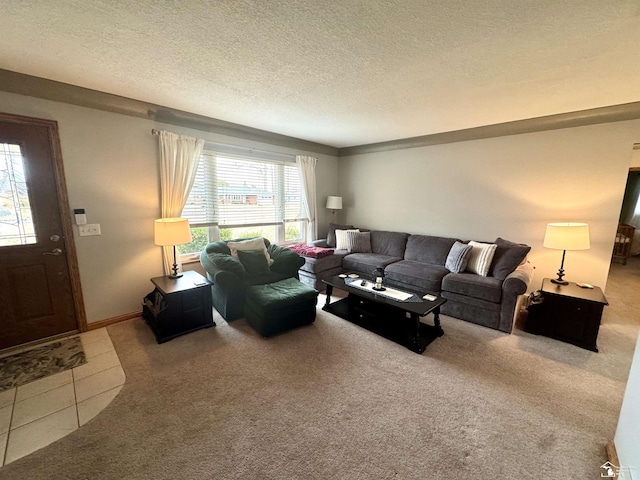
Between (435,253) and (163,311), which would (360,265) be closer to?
(435,253)

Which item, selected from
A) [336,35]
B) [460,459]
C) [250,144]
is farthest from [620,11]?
[250,144]

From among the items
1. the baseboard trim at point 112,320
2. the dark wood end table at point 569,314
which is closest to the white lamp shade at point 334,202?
the dark wood end table at point 569,314

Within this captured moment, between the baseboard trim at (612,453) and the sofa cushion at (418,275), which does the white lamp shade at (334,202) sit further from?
the baseboard trim at (612,453)

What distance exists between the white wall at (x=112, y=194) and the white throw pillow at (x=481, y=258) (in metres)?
4.10

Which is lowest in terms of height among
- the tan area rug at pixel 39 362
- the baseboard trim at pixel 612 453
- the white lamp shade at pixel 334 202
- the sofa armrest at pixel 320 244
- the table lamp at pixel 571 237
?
the tan area rug at pixel 39 362

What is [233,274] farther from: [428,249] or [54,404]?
[428,249]

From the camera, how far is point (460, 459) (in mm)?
1487

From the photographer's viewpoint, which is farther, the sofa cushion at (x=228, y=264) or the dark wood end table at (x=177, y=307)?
the sofa cushion at (x=228, y=264)

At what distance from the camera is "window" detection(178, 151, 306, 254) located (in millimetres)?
3650

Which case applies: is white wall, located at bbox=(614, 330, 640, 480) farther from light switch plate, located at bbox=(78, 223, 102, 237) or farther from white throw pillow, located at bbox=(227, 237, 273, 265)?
light switch plate, located at bbox=(78, 223, 102, 237)

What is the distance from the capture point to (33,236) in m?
2.46

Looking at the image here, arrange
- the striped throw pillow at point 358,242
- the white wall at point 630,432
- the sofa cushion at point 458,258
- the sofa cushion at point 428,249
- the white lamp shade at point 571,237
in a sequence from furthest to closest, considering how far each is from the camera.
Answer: the striped throw pillow at point 358,242 < the sofa cushion at point 428,249 < the sofa cushion at point 458,258 < the white lamp shade at point 571,237 < the white wall at point 630,432

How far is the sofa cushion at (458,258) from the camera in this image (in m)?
3.46

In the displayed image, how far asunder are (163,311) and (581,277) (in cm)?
497
